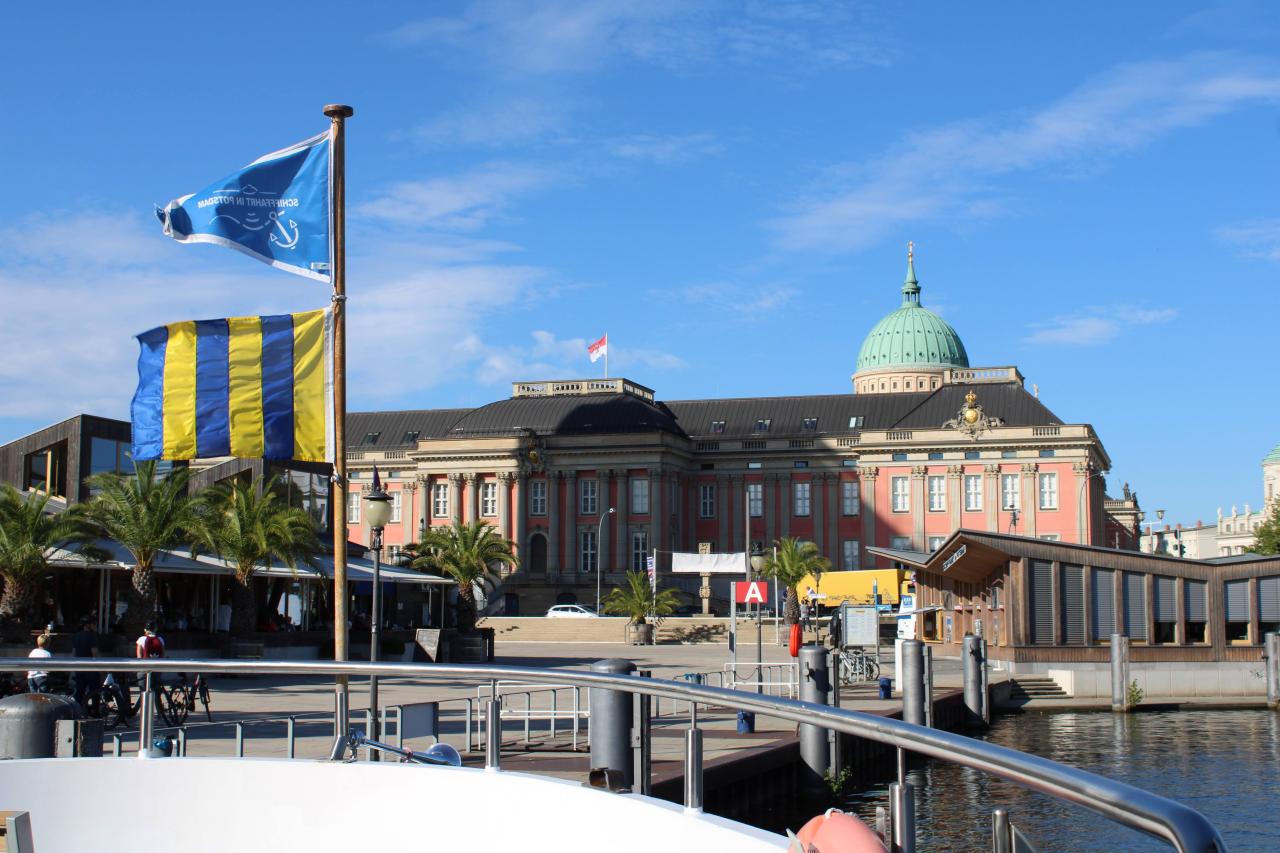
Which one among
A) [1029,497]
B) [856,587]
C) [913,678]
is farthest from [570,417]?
[913,678]

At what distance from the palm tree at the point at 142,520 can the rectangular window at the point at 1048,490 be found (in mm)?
75985

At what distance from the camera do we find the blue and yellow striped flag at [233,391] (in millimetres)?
16141

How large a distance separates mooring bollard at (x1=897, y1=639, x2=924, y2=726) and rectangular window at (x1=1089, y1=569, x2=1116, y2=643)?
13.9 m

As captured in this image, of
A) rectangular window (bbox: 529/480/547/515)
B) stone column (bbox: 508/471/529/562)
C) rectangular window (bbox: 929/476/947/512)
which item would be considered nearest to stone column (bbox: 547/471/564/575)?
rectangular window (bbox: 529/480/547/515)

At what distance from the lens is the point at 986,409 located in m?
107

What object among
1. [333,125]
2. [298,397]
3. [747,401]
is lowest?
[298,397]

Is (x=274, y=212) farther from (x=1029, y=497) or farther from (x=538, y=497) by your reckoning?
(x=538, y=497)

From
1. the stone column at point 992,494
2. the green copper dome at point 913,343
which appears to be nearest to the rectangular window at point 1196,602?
the stone column at point 992,494

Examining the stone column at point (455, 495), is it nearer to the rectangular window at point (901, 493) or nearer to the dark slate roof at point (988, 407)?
the rectangular window at point (901, 493)

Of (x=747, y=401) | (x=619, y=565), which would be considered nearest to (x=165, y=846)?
(x=619, y=565)

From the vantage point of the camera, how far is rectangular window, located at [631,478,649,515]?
353 ft

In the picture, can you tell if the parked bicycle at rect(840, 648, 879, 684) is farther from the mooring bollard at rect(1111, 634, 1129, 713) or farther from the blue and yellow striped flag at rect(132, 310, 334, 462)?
the blue and yellow striped flag at rect(132, 310, 334, 462)

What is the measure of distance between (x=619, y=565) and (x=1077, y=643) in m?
68.5

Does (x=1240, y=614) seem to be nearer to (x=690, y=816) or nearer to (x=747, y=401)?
(x=690, y=816)
